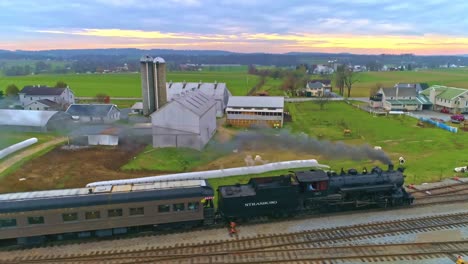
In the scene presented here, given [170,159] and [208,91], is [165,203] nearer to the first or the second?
[170,159]

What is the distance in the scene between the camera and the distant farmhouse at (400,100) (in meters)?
82.3

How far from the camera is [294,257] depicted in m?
21.8

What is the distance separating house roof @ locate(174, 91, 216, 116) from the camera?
159 ft

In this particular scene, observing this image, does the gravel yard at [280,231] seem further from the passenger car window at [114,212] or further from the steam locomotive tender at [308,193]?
the passenger car window at [114,212]

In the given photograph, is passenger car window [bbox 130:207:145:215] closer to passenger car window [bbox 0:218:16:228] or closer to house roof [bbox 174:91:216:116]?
passenger car window [bbox 0:218:16:228]

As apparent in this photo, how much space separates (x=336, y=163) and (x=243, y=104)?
29416mm

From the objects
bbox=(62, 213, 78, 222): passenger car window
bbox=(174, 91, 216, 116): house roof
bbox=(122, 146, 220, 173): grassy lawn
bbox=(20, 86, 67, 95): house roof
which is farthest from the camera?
bbox=(20, 86, 67, 95): house roof

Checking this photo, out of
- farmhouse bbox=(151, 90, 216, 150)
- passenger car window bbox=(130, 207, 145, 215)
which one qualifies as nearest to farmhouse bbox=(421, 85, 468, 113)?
farmhouse bbox=(151, 90, 216, 150)

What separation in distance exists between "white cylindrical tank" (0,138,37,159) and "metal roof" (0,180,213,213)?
2354cm

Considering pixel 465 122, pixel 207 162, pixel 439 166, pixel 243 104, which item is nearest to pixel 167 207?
pixel 207 162

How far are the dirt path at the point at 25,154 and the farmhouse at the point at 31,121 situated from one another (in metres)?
6.04

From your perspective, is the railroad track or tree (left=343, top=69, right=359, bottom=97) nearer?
the railroad track

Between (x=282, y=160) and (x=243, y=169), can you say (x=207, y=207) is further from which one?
(x=282, y=160)

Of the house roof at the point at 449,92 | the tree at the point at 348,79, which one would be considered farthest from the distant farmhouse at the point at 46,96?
the house roof at the point at 449,92
